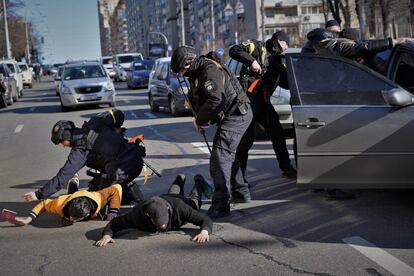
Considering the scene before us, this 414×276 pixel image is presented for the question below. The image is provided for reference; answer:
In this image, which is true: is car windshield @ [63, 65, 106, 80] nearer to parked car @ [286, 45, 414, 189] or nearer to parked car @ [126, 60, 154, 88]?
parked car @ [126, 60, 154, 88]

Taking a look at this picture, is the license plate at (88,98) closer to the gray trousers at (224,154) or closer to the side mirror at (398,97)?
the gray trousers at (224,154)

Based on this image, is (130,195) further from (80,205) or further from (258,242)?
(258,242)

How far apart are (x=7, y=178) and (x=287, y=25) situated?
6941 cm

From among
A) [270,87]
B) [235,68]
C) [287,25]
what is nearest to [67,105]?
[235,68]

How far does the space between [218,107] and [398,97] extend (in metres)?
1.63

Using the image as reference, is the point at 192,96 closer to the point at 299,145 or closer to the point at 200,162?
the point at 299,145

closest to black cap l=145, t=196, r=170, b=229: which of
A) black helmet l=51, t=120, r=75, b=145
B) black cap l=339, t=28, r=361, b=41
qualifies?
black helmet l=51, t=120, r=75, b=145

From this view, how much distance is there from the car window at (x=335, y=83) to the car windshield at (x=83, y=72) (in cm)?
1637

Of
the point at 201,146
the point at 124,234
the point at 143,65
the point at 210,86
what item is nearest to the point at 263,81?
the point at 210,86

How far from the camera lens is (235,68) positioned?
12.1 metres

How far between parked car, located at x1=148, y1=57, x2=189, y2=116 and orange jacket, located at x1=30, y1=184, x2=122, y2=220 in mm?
10086

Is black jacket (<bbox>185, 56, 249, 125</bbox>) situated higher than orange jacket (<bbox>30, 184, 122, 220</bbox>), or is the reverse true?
black jacket (<bbox>185, 56, 249, 125</bbox>)

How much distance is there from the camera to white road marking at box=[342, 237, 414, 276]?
4479 mm

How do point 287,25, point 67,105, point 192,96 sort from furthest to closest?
point 287,25 < point 67,105 < point 192,96
